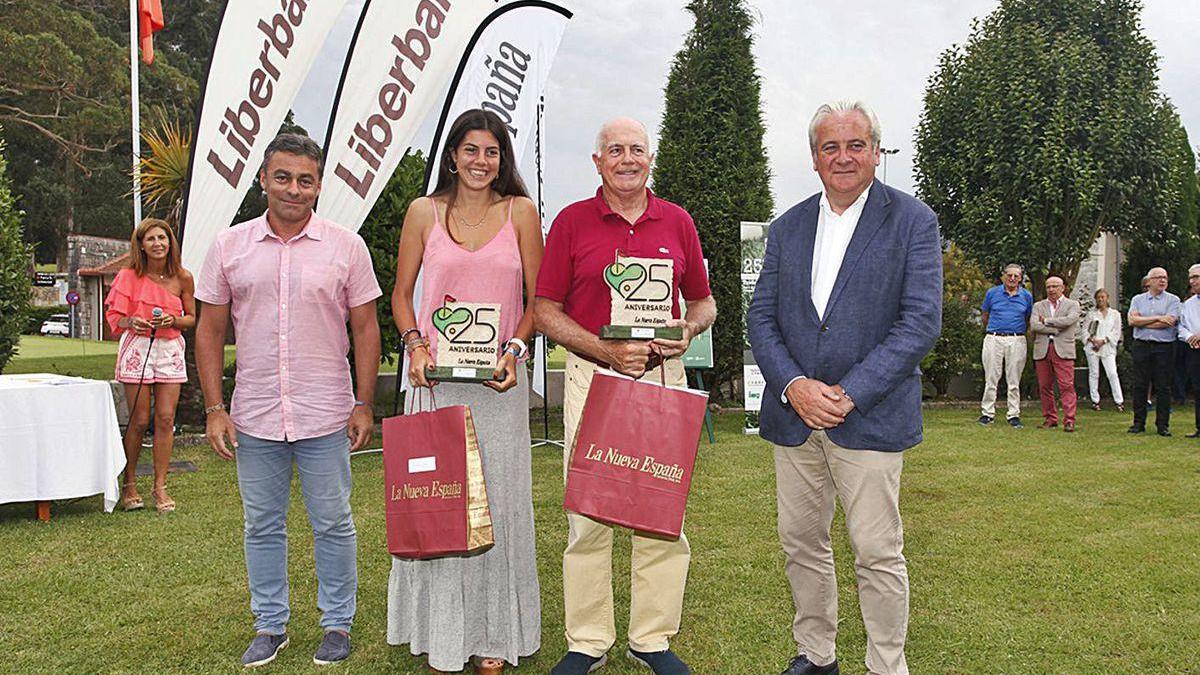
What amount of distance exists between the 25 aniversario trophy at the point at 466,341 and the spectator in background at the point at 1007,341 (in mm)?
9447

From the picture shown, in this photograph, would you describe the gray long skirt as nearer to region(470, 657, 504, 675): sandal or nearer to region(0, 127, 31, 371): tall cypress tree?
region(470, 657, 504, 675): sandal

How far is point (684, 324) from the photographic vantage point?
315cm

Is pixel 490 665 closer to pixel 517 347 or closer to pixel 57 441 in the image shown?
pixel 517 347

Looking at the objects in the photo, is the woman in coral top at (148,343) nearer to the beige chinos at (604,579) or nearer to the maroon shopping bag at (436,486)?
the maroon shopping bag at (436,486)

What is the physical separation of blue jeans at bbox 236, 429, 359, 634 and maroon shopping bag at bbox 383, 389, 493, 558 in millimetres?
466

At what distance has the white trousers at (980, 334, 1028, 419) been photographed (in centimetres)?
1111

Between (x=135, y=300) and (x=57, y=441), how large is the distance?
1.02m

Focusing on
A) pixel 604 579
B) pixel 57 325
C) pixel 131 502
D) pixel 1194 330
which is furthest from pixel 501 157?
pixel 57 325

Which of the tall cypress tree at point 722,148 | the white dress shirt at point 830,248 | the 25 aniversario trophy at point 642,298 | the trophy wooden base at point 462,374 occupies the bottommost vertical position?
the trophy wooden base at point 462,374

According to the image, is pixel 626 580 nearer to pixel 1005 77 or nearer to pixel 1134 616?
A: pixel 1134 616

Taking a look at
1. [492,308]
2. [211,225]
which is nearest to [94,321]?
[211,225]

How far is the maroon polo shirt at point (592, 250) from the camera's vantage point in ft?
10.8

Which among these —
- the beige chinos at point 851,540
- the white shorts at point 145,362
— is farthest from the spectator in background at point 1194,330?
the white shorts at point 145,362

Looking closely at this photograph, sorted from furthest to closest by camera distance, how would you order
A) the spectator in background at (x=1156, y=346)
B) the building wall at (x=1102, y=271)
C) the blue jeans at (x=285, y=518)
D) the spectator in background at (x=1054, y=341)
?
the building wall at (x=1102, y=271) < the spectator in background at (x=1054, y=341) < the spectator in background at (x=1156, y=346) < the blue jeans at (x=285, y=518)
